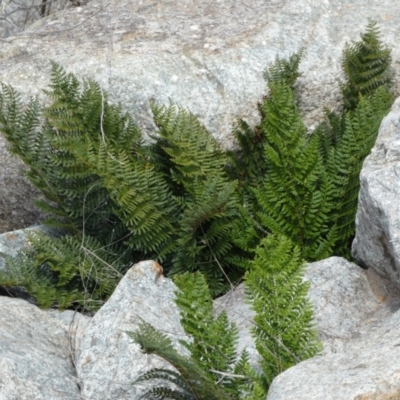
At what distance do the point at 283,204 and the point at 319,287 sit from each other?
67cm

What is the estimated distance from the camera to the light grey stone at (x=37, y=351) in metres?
3.55

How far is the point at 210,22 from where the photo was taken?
573cm

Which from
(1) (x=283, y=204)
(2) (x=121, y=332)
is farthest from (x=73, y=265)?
(1) (x=283, y=204)

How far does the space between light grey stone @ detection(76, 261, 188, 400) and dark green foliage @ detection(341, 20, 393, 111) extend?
6.07 feet

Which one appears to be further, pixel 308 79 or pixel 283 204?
pixel 308 79

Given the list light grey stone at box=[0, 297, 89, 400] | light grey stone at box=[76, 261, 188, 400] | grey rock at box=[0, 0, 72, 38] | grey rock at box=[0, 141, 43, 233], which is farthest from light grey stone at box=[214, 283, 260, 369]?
grey rock at box=[0, 0, 72, 38]

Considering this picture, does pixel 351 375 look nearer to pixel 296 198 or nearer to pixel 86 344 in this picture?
pixel 86 344

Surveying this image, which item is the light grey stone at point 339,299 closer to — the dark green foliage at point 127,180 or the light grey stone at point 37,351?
the dark green foliage at point 127,180

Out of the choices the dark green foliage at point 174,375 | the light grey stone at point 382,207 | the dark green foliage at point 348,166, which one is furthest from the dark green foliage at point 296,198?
the dark green foliage at point 174,375

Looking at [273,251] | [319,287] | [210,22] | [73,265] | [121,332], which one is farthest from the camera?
[210,22]

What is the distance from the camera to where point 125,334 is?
12.4 ft

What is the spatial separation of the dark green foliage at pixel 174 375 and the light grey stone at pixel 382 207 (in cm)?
103

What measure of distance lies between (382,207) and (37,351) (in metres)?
1.64

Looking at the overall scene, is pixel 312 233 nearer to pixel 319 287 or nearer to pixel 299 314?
pixel 319 287
